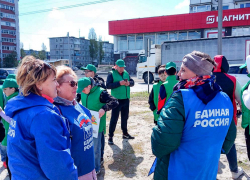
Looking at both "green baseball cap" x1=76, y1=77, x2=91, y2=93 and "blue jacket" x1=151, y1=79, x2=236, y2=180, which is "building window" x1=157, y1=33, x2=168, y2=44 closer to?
"green baseball cap" x1=76, y1=77, x2=91, y2=93

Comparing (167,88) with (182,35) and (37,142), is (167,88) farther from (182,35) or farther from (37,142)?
(182,35)

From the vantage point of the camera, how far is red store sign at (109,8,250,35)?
2983 centimetres

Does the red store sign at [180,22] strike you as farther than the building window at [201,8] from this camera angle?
No

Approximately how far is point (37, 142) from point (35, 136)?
0.13 feet

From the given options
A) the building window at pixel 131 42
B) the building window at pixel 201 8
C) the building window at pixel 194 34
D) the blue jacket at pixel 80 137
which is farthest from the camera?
the building window at pixel 131 42

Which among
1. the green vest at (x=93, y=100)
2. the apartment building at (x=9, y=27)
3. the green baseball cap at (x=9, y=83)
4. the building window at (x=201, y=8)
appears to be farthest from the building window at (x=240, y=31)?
the apartment building at (x=9, y=27)

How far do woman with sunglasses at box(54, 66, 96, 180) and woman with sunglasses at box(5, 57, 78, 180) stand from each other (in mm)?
421

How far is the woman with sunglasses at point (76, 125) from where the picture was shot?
197cm

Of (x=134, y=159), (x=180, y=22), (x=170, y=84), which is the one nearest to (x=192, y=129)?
(x=170, y=84)

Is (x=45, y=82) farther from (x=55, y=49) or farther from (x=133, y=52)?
(x=55, y=49)

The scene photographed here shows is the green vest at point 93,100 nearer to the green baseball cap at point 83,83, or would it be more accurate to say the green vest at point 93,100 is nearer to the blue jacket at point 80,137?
the green baseball cap at point 83,83

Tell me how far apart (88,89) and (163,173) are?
1927 mm

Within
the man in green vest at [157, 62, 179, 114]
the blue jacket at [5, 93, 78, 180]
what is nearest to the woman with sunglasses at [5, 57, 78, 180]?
the blue jacket at [5, 93, 78, 180]

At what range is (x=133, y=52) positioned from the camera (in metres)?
37.7
